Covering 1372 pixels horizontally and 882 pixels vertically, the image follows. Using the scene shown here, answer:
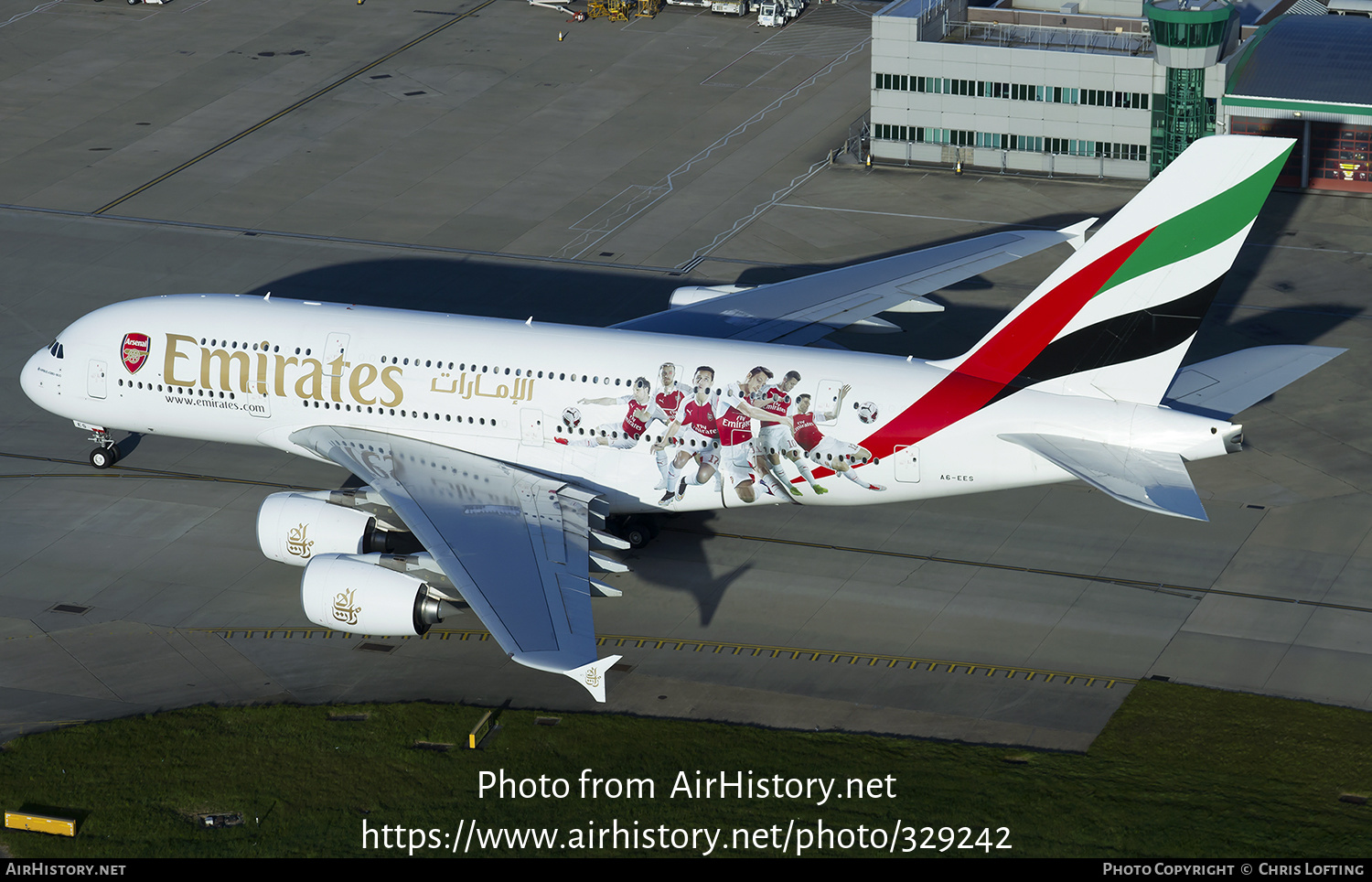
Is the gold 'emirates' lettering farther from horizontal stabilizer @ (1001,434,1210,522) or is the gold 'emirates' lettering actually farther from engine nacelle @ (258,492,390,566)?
horizontal stabilizer @ (1001,434,1210,522)

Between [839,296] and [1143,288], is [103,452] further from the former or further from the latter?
[1143,288]

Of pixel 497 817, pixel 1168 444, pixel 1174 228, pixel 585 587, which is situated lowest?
pixel 497 817

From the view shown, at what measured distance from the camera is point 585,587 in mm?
34781

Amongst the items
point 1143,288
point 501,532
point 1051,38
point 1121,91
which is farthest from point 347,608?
point 1051,38

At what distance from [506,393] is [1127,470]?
1576cm

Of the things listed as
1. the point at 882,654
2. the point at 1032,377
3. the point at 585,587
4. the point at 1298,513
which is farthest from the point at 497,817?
the point at 1298,513

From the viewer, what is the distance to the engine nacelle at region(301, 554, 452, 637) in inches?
1420

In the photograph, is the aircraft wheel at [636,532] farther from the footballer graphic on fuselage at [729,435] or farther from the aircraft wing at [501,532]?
the aircraft wing at [501,532]

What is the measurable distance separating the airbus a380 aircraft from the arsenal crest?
0.09m

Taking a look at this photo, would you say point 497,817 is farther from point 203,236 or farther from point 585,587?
point 203,236

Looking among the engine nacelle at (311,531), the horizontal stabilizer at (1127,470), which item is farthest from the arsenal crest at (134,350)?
the horizontal stabilizer at (1127,470)

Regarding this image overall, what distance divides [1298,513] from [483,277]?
30085 mm

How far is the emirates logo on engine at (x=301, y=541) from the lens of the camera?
129 feet

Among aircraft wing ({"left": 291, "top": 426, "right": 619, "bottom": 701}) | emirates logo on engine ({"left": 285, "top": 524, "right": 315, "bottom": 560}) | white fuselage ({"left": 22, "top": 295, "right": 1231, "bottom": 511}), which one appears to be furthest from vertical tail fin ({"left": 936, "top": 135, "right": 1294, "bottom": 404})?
emirates logo on engine ({"left": 285, "top": 524, "right": 315, "bottom": 560})
